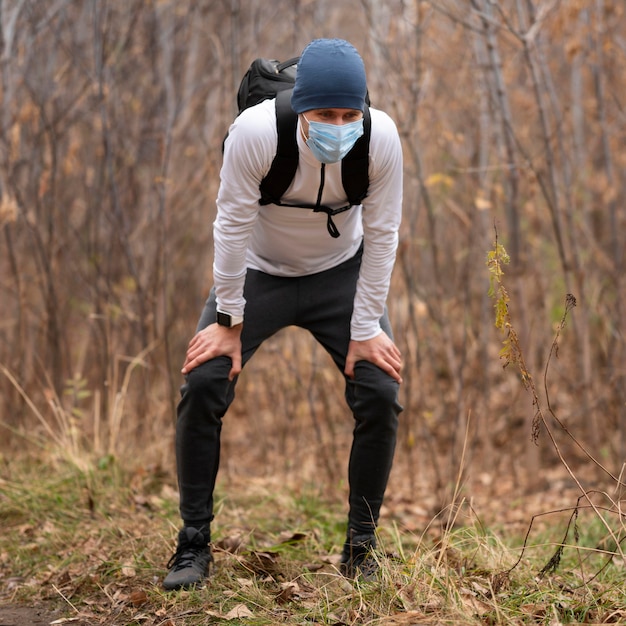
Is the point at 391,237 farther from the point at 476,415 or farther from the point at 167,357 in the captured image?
the point at 476,415

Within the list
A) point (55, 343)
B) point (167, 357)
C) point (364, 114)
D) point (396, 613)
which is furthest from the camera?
point (55, 343)

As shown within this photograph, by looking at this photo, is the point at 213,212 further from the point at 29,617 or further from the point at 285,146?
the point at 29,617

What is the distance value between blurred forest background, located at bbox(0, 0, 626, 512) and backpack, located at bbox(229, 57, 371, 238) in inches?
66.0

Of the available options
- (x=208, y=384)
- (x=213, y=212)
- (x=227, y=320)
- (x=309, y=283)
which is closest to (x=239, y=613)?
(x=208, y=384)

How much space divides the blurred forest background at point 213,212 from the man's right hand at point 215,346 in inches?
61.8

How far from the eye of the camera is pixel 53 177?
4.62m

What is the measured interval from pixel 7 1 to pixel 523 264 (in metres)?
3.66

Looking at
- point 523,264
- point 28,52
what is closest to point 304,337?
point 523,264

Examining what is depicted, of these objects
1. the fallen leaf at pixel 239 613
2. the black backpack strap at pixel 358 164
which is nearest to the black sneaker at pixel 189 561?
the fallen leaf at pixel 239 613

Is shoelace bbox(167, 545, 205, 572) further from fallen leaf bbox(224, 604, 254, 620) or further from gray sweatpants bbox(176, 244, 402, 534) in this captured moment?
fallen leaf bbox(224, 604, 254, 620)

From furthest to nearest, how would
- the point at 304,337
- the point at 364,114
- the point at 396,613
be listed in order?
the point at 304,337 < the point at 364,114 < the point at 396,613

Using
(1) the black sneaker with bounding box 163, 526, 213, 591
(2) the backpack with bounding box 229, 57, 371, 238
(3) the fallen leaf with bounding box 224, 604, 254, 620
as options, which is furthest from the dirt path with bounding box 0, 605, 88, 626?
(2) the backpack with bounding box 229, 57, 371, 238

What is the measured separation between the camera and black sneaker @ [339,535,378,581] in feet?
8.96

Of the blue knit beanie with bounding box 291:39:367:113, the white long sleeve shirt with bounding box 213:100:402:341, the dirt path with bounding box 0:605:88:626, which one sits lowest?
the dirt path with bounding box 0:605:88:626
